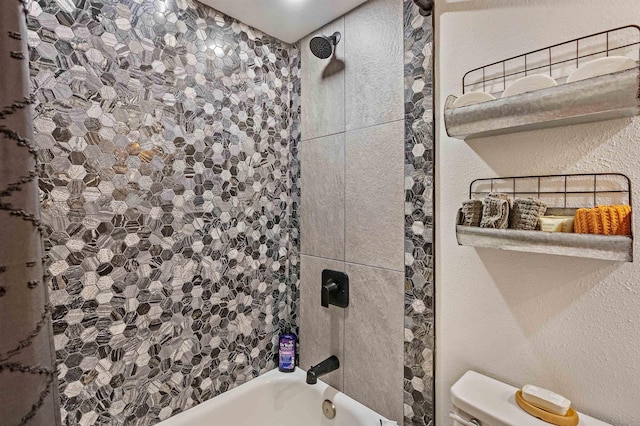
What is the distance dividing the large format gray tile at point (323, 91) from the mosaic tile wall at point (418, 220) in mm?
375

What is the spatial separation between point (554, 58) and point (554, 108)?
25 cm

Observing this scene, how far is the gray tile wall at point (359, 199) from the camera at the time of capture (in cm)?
133

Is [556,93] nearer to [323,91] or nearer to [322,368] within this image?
[323,91]

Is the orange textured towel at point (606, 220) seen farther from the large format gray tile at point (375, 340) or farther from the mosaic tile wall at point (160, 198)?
the mosaic tile wall at point (160, 198)

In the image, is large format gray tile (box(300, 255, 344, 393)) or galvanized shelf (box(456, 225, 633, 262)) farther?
large format gray tile (box(300, 255, 344, 393))

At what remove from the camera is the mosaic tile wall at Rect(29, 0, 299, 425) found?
1108 mm

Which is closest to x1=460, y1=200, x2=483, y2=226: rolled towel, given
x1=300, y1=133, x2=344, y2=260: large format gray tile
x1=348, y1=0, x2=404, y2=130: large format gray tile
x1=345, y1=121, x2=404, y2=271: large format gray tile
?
x1=345, y1=121, x2=404, y2=271: large format gray tile

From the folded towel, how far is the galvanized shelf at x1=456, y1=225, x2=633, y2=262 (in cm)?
2

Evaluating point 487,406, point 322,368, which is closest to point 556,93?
point 487,406

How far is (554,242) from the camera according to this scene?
0.81 meters

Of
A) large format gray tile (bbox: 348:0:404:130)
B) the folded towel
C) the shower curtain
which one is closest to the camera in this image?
the shower curtain

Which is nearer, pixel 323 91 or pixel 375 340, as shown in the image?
pixel 375 340

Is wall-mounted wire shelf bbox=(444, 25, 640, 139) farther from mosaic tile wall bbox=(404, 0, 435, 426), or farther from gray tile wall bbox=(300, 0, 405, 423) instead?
gray tile wall bbox=(300, 0, 405, 423)

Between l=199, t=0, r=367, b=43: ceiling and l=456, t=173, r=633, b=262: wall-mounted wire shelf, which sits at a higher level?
l=199, t=0, r=367, b=43: ceiling
